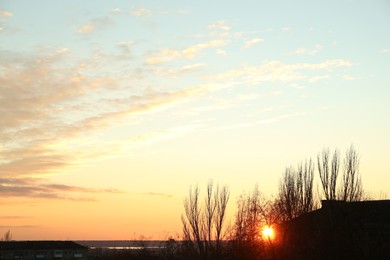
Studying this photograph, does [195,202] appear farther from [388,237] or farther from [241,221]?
[388,237]

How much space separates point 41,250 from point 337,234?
84.5 m

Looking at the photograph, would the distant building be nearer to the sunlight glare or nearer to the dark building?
the sunlight glare

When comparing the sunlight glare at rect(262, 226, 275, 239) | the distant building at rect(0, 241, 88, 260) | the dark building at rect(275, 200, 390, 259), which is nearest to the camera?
the dark building at rect(275, 200, 390, 259)

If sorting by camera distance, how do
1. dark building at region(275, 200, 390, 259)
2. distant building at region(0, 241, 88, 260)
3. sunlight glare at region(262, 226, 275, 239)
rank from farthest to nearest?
distant building at region(0, 241, 88, 260) < sunlight glare at region(262, 226, 275, 239) < dark building at region(275, 200, 390, 259)

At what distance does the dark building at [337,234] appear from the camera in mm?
30219

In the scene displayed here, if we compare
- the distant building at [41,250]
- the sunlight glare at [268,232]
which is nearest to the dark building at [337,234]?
the sunlight glare at [268,232]

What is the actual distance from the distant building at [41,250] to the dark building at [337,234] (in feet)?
256

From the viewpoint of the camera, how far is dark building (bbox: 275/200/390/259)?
1190 inches

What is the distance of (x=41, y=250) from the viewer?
4058 inches

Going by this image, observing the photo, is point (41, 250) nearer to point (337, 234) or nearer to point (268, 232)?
point (268, 232)

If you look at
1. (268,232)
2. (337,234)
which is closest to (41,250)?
(268,232)

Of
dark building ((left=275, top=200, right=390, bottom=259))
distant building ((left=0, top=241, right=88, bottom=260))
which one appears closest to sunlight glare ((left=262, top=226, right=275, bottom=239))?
dark building ((left=275, top=200, right=390, bottom=259))

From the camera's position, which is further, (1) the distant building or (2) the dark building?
(1) the distant building

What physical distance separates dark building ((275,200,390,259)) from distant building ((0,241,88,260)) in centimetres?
7816
